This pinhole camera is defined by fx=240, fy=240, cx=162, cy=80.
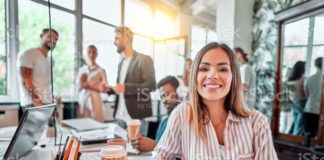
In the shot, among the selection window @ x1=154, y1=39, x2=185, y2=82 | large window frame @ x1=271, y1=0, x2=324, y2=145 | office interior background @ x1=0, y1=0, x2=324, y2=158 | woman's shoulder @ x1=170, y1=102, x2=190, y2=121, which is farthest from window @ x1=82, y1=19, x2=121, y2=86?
large window frame @ x1=271, y1=0, x2=324, y2=145

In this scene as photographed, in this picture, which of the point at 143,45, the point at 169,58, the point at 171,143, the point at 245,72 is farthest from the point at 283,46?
the point at 171,143

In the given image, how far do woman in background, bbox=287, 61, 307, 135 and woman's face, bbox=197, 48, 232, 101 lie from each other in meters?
2.24

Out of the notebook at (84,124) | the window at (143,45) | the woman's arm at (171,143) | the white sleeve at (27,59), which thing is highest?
the window at (143,45)

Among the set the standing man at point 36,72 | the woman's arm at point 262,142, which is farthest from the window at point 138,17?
the woman's arm at point 262,142

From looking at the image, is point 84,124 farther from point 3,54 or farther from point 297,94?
point 297,94

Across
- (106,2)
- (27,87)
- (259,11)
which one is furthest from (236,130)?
(259,11)

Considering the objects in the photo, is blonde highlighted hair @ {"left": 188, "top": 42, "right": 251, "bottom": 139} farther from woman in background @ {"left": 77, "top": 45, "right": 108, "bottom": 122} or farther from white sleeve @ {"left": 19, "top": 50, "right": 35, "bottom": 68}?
white sleeve @ {"left": 19, "top": 50, "right": 35, "bottom": 68}

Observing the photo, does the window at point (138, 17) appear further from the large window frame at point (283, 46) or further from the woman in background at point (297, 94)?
the woman in background at point (297, 94)

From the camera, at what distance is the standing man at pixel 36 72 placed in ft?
4.04

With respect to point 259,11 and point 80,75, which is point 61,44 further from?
point 259,11

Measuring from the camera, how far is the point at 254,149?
100 cm

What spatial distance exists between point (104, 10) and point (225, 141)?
81cm

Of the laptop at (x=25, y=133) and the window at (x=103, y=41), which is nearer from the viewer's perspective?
the laptop at (x=25, y=133)

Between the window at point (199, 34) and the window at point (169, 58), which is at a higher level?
the window at point (199, 34)
